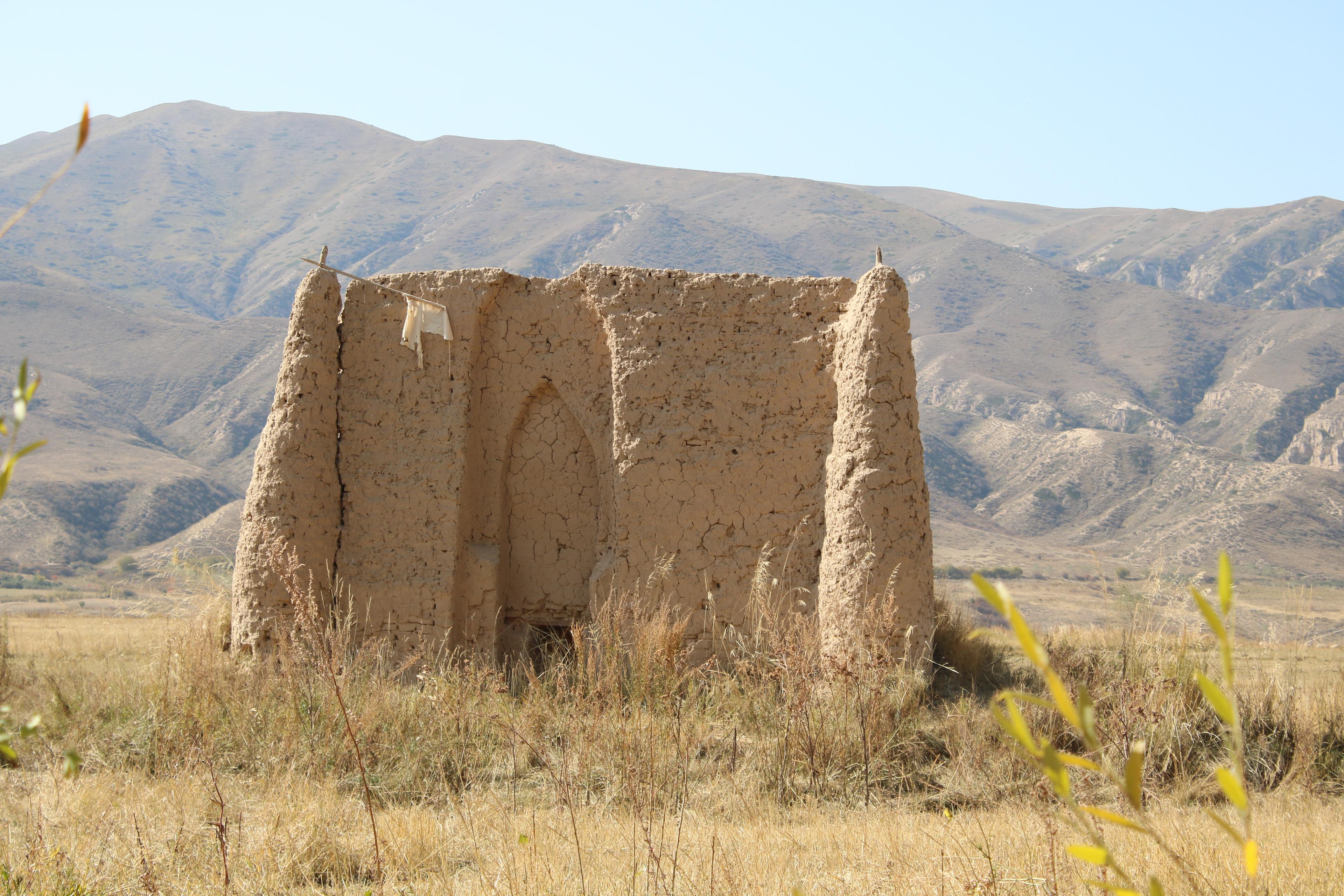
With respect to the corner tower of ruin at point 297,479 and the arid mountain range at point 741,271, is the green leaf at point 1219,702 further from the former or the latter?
the arid mountain range at point 741,271

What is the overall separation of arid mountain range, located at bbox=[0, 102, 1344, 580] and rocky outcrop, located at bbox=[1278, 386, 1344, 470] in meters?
0.21

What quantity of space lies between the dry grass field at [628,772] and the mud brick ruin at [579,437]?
0.44 m

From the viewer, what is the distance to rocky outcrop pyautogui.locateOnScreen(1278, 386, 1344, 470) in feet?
140

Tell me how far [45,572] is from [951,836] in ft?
111

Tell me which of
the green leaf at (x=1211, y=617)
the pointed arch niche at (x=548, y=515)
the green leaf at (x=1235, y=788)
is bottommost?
the pointed arch niche at (x=548, y=515)

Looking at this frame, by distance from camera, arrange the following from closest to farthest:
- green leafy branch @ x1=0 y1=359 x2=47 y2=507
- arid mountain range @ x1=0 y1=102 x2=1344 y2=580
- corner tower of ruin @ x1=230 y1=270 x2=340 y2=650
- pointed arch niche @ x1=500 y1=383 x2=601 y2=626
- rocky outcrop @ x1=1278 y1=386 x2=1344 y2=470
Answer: green leafy branch @ x1=0 y1=359 x2=47 y2=507 → corner tower of ruin @ x1=230 y1=270 x2=340 y2=650 → pointed arch niche @ x1=500 y1=383 x2=601 y2=626 → arid mountain range @ x1=0 y1=102 x2=1344 y2=580 → rocky outcrop @ x1=1278 y1=386 x2=1344 y2=470

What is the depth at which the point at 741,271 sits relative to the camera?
5194 centimetres

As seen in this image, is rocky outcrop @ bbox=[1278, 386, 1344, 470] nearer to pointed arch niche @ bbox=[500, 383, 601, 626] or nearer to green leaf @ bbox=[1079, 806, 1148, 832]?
pointed arch niche @ bbox=[500, 383, 601, 626]

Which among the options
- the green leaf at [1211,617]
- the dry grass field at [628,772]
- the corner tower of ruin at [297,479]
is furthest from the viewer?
the corner tower of ruin at [297,479]

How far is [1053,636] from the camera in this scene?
9.59 metres

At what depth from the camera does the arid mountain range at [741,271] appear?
A: 35.7 m

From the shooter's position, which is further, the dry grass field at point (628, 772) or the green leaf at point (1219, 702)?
the dry grass field at point (628, 772)

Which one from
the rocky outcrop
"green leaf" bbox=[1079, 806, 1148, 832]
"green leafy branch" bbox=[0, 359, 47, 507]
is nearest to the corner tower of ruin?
"green leafy branch" bbox=[0, 359, 47, 507]

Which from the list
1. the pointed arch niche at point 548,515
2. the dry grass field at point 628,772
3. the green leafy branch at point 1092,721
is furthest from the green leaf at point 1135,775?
the pointed arch niche at point 548,515
